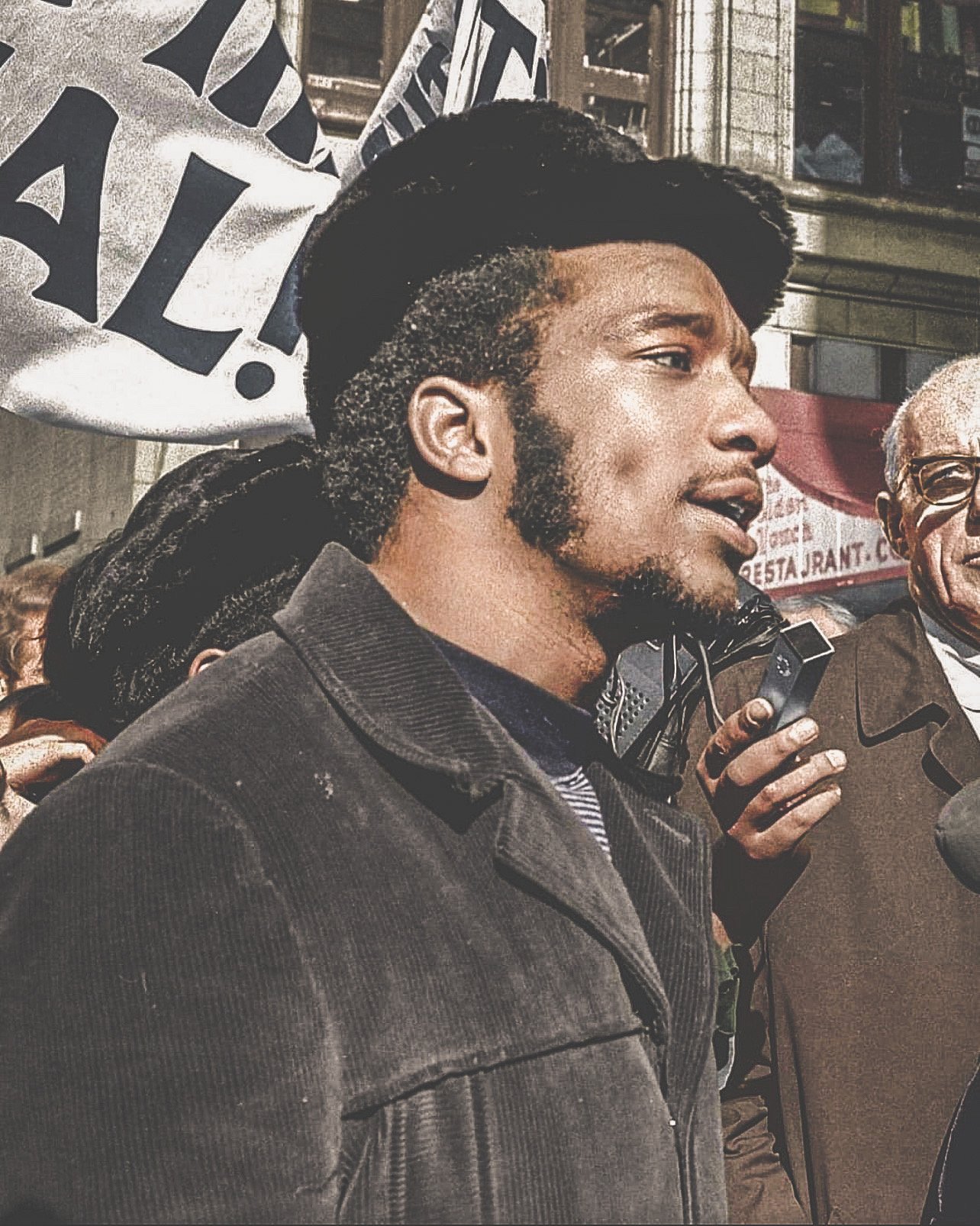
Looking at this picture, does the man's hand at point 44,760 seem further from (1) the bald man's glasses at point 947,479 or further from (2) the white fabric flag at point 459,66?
(2) the white fabric flag at point 459,66

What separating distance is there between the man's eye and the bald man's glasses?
5.11ft

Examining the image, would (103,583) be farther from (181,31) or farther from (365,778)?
(181,31)

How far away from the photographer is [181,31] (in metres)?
4.73

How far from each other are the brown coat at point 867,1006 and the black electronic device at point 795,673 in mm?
851

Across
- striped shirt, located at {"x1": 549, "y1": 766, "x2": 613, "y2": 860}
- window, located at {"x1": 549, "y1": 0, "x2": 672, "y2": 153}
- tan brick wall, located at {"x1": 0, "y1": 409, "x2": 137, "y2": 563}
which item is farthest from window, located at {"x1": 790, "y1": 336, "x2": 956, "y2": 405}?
striped shirt, located at {"x1": 549, "y1": 766, "x2": 613, "y2": 860}

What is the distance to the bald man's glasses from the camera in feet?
11.3

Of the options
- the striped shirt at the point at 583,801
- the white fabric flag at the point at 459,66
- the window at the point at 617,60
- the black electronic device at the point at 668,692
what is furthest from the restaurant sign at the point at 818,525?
the striped shirt at the point at 583,801

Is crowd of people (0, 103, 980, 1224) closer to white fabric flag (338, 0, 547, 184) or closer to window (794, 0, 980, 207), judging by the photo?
white fabric flag (338, 0, 547, 184)

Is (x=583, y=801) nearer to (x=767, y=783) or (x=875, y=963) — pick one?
(x=767, y=783)

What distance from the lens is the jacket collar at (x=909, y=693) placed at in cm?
315

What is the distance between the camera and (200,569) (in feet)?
9.22

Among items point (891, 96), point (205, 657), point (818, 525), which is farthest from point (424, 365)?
point (891, 96)

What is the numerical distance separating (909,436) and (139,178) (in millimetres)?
2264

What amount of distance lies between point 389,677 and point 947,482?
2019mm
